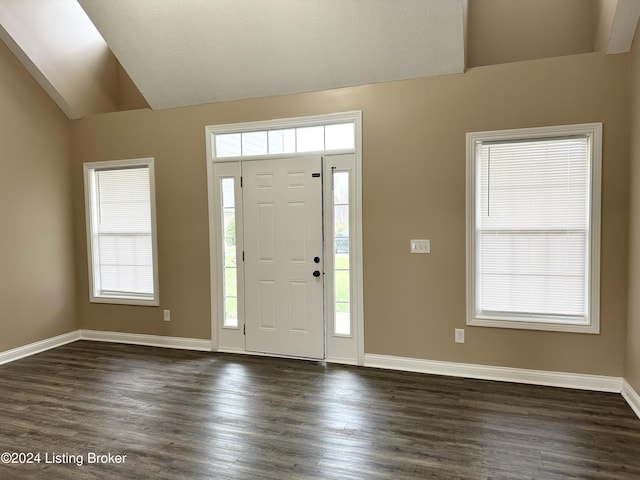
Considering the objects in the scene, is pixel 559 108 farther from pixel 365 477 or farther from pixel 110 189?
pixel 110 189

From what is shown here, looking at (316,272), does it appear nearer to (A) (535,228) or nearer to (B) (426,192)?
(B) (426,192)

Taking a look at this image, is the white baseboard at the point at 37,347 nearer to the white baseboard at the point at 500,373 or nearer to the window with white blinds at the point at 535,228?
the white baseboard at the point at 500,373

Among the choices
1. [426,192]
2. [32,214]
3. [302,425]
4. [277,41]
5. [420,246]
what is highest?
[277,41]

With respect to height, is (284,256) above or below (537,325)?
above

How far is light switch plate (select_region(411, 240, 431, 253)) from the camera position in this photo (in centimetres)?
378

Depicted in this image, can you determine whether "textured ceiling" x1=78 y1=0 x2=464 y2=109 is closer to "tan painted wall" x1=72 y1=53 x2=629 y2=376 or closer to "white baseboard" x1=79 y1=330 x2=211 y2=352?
"tan painted wall" x1=72 y1=53 x2=629 y2=376

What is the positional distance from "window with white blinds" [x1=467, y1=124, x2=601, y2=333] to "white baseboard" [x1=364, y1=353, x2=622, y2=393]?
0.39 meters

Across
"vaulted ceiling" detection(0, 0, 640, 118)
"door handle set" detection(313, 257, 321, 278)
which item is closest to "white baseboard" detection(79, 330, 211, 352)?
"door handle set" detection(313, 257, 321, 278)

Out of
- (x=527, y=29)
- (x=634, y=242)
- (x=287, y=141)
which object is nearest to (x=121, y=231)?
(x=287, y=141)

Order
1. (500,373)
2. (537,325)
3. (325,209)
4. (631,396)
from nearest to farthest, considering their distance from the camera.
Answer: (631,396) → (537,325) → (500,373) → (325,209)

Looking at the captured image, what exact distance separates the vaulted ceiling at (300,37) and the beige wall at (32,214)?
413 millimetres

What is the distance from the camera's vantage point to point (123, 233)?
16.2 ft

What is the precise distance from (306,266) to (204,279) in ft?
3.89

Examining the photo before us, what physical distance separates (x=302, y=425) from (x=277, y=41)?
3200mm
